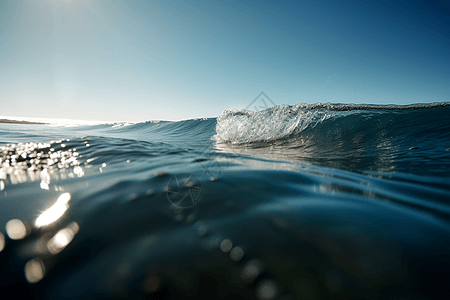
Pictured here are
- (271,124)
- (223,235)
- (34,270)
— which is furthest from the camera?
(271,124)

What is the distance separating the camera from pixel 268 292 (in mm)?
564

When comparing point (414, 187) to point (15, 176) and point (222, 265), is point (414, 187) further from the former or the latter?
point (15, 176)

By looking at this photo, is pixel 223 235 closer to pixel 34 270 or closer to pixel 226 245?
pixel 226 245

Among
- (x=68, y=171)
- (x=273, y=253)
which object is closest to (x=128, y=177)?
(x=68, y=171)

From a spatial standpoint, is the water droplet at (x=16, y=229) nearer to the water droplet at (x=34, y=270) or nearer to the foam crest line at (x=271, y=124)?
the water droplet at (x=34, y=270)

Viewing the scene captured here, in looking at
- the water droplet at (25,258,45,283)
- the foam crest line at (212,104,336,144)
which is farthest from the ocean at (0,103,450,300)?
the foam crest line at (212,104,336,144)

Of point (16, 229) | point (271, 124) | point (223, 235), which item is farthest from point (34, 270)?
point (271, 124)

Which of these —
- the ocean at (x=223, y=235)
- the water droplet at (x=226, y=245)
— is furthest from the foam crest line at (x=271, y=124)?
the water droplet at (x=226, y=245)

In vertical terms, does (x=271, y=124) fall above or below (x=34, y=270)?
above

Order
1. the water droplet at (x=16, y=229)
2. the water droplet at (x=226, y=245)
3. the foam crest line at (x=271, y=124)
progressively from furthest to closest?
1. the foam crest line at (x=271, y=124)
2. the water droplet at (x=16, y=229)
3. the water droplet at (x=226, y=245)

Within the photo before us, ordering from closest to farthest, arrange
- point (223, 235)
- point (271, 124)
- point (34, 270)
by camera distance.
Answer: point (34, 270) < point (223, 235) < point (271, 124)

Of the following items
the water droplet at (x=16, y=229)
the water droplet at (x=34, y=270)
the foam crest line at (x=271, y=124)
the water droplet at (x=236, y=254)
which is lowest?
the water droplet at (x=34, y=270)

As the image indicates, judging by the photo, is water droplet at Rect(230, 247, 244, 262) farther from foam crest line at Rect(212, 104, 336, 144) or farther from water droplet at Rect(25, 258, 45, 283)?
foam crest line at Rect(212, 104, 336, 144)

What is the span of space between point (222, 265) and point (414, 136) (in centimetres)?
568
